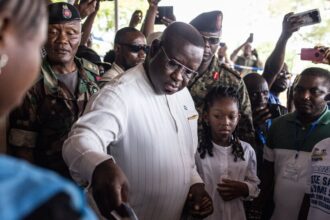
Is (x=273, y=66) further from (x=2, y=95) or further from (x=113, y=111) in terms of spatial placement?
(x=2, y=95)

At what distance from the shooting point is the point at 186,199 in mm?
2016

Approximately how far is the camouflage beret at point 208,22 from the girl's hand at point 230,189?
1.14 meters

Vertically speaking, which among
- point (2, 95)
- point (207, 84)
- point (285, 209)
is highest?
point (2, 95)

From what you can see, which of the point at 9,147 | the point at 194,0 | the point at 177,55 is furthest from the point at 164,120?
the point at 194,0

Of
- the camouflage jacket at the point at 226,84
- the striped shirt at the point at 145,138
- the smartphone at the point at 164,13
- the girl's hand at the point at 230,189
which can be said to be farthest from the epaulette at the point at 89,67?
the smartphone at the point at 164,13

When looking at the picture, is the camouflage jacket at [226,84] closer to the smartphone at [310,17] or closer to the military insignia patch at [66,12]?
the smartphone at [310,17]

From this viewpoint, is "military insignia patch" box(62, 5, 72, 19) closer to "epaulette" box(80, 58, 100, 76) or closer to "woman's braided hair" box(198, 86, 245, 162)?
"epaulette" box(80, 58, 100, 76)

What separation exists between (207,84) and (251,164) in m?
0.67

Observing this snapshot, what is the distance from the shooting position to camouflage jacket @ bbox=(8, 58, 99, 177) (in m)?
2.33

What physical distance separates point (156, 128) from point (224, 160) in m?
0.88

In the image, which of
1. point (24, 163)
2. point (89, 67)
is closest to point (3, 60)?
point (24, 163)

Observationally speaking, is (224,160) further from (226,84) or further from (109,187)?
(109,187)

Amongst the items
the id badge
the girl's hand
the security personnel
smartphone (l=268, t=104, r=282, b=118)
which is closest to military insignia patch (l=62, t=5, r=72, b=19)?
the security personnel

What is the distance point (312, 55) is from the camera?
11.1 feet
